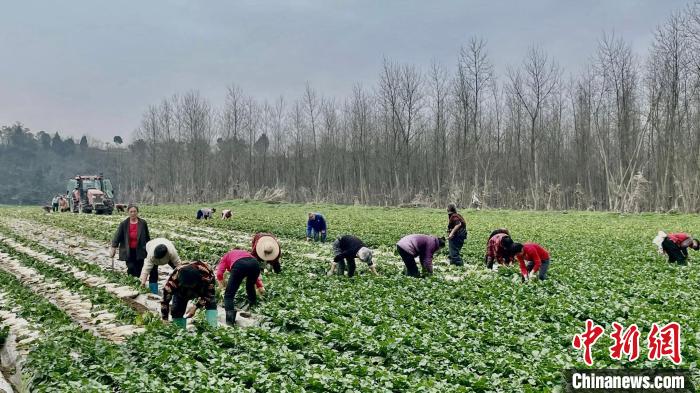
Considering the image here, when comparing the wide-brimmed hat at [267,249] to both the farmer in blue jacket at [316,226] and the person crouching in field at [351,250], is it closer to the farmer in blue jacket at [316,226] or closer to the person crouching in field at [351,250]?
the person crouching in field at [351,250]

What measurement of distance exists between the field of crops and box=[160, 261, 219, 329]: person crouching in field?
0.29m

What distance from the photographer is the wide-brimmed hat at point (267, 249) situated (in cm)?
1255

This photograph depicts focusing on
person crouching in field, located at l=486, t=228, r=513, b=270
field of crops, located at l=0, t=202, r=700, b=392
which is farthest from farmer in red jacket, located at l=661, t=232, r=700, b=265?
person crouching in field, located at l=486, t=228, r=513, b=270

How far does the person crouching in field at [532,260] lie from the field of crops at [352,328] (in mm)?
452

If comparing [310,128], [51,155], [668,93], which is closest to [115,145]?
[51,155]

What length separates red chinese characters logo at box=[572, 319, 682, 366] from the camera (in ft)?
23.4

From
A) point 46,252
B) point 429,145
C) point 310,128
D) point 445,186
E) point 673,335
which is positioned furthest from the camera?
point 310,128

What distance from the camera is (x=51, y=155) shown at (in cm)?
12706

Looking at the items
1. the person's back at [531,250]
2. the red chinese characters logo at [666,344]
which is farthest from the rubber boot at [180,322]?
the person's back at [531,250]

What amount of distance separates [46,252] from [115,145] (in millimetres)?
119601

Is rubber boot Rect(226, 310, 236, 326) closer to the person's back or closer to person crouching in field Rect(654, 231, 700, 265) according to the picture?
the person's back

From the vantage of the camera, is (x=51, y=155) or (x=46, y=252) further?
(x=51, y=155)

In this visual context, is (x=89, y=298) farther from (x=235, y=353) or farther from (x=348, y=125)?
(x=348, y=125)

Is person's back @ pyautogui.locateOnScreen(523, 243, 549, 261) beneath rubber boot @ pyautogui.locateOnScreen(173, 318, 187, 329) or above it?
above
